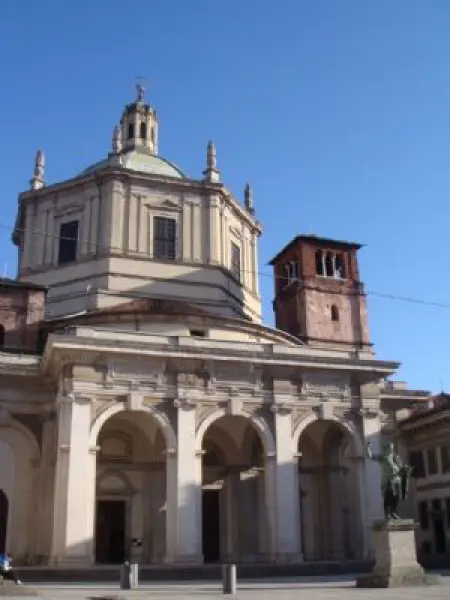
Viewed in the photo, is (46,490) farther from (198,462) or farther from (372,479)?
(372,479)

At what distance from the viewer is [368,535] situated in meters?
27.1

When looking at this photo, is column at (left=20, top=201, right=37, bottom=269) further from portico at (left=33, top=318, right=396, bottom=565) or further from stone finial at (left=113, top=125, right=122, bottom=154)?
portico at (left=33, top=318, right=396, bottom=565)

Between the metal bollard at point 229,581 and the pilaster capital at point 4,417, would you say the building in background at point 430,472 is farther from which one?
the pilaster capital at point 4,417

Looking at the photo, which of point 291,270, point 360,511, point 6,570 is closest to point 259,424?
point 360,511

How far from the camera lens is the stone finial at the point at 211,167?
37156 millimetres

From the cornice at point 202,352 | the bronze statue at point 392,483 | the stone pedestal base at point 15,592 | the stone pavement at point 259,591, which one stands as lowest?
the stone pavement at point 259,591

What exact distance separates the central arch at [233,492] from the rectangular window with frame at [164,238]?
29.9 feet

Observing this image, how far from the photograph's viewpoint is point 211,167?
37.4m

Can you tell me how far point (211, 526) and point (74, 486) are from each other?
8016 millimetres

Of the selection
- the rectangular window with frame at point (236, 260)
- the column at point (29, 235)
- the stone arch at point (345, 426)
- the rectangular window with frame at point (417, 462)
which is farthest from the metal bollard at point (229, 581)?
the column at point (29, 235)

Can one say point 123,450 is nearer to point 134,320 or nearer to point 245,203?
point 134,320

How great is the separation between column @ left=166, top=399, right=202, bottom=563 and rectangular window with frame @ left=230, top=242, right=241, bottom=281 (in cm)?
1158

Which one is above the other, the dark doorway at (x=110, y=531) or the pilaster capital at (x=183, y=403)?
the pilaster capital at (x=183, y=403)

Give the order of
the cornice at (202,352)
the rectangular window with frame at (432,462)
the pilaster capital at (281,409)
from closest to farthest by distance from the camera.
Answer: the cornice at (202,352) → the pilaster capital at (281,409) → the rectangular window with frame at (432,462)
